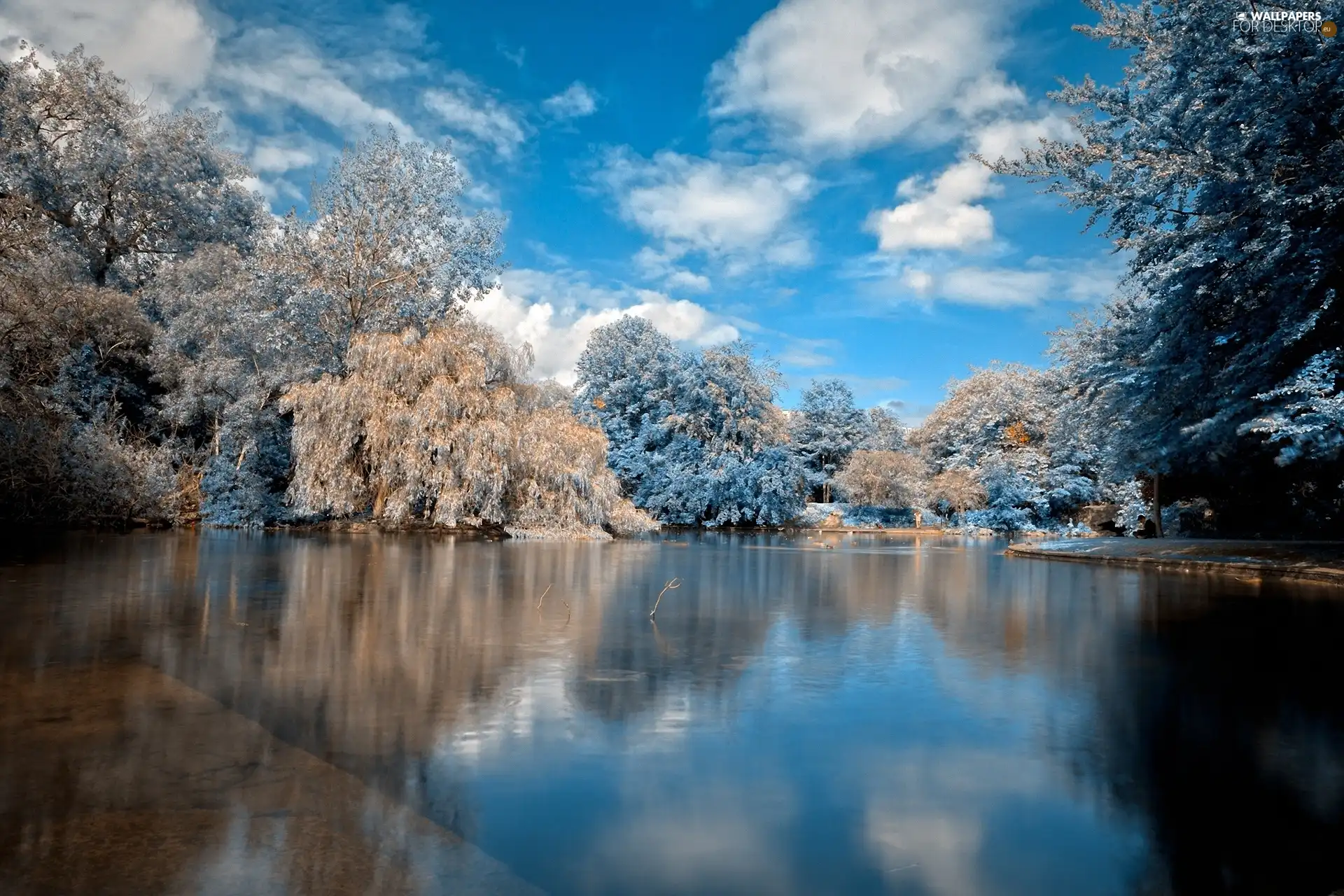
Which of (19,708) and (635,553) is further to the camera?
(635,553)

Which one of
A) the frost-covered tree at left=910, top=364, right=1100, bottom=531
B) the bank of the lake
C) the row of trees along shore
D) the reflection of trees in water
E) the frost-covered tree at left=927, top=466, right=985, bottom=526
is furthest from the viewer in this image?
the frost-covered tree at left=927, top=466, right=985, bottom=526

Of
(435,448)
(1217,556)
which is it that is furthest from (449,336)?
(1217,556)

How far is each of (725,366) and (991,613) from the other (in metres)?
29.2

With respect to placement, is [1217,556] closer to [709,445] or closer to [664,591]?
[664,591]

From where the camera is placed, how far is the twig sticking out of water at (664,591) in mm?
8750

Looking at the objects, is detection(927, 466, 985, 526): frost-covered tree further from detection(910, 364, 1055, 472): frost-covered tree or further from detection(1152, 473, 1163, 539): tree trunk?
detection(1152, 473, 1163, 539): tree trunk

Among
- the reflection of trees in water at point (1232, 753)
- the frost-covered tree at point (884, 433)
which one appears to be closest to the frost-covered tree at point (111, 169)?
the reflection of trees in water at point (1232, 753)

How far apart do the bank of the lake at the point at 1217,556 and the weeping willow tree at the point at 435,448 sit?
1207 centimetres

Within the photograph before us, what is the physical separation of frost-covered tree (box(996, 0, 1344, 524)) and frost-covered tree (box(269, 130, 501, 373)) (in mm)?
17728

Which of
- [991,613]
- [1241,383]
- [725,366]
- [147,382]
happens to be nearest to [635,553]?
[991,613]

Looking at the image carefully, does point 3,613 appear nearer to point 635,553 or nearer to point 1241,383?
point 635,553

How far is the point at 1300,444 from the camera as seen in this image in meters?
12.6

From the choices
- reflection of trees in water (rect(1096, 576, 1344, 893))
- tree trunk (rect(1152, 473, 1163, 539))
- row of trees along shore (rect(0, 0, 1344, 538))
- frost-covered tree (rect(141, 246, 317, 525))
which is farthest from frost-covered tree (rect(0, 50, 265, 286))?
tree trunk (rect(1152, 473, 1163, 539))

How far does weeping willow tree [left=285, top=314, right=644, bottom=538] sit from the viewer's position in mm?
21188
